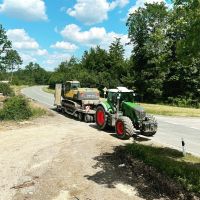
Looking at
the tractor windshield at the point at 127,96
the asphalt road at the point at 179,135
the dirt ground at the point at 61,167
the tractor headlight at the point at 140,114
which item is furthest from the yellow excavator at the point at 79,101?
the tractor headlight at the point at 140,114

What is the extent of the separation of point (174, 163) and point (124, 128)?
19.1 ft

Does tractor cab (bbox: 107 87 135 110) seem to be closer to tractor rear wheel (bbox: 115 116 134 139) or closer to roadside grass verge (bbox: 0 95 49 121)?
tractor rear wheel (bbox: 115 116 134 139)

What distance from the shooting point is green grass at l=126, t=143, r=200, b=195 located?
11.5 meters

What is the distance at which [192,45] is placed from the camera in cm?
1130

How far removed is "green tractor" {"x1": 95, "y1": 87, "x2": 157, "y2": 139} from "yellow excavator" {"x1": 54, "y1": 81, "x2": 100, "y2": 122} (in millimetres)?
3485

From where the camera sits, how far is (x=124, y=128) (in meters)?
19.2

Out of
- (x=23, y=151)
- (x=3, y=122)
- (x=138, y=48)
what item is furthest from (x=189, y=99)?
(x=23, y=151)

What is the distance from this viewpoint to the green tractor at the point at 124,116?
770 inches

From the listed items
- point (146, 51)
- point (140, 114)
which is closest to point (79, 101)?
point (140, 114)

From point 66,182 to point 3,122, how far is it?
47.3 ft

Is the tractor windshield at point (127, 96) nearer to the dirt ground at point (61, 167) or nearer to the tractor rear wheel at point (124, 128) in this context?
the tractor rear wheel at point (124, 128)

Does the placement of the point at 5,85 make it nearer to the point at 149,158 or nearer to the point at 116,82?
the point at 116,82

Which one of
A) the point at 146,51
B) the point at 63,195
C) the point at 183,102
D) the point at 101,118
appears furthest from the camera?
the point at 146,51

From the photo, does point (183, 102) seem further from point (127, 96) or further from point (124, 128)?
point (124, 128)
